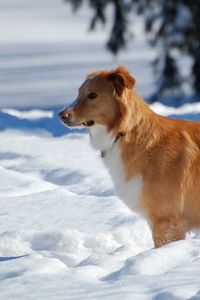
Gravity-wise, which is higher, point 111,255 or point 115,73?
point 115,73

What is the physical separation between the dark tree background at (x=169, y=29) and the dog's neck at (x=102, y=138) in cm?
849

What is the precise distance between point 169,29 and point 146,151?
29.0ft

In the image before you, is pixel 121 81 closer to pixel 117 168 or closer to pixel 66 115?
pixel 66 115

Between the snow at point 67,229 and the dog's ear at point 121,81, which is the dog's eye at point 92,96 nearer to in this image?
the dog's ear at point 121,81

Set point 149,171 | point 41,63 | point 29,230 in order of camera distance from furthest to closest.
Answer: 1. point 41,63
2. point 29,230
3. point 149,171

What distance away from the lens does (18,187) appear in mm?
7898

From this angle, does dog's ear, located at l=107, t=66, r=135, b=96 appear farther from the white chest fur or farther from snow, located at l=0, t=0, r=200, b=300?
snow, located at l=0, t=0, r=200, b=300

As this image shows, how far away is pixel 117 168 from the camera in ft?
17.2

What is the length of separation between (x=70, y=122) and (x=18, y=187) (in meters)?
2.88

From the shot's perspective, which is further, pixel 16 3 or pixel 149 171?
pixel 16 3

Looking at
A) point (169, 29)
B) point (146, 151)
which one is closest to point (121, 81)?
point (146, 151)

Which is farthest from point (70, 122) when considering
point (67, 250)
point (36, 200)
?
point (36, 200)

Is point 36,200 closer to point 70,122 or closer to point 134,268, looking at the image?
point 70,122

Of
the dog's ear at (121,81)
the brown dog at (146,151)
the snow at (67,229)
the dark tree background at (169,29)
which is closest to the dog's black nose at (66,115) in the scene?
the brown dog at (146,151)
